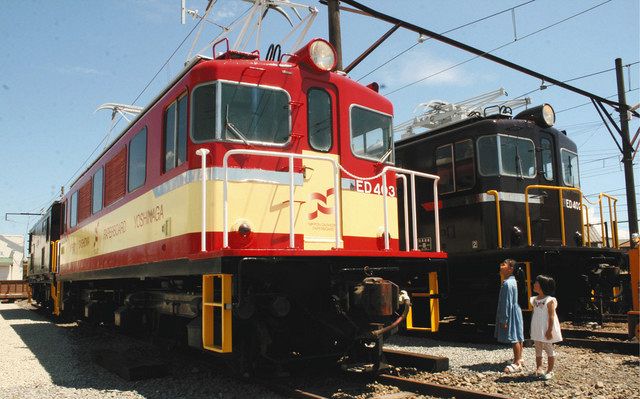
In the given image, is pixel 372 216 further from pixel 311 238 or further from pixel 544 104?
pixel 544 104

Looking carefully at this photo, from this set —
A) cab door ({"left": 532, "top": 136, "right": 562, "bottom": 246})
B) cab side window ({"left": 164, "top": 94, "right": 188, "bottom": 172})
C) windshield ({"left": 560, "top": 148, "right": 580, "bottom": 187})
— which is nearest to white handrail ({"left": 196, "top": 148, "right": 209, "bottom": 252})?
cab side window ({"left": 164, "top": 94, "right": 188, "bottom": 172})

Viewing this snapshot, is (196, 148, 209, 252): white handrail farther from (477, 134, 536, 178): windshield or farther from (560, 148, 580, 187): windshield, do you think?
(560, 148, 580, 187): windshield

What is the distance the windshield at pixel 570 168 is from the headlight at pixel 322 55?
19.8 feet

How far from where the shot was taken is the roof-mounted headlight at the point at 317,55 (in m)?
6.59

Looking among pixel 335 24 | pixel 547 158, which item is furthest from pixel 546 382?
pixel 335 24

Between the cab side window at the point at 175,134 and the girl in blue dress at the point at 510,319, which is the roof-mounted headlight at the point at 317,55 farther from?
the girl in blue dress at the point at 510,319

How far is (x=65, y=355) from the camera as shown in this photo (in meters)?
9.13

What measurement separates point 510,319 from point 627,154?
11700 millimetres

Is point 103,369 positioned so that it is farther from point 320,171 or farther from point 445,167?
point 445,167

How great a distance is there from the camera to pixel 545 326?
21.8 feet

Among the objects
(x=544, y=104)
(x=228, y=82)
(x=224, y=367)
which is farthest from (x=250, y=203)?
(x=544, y=104)

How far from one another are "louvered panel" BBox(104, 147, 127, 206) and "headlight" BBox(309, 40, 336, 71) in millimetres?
3596

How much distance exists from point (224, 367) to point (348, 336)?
176cm

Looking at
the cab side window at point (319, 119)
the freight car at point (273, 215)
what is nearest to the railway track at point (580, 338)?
the freight car at point (273, 215)
